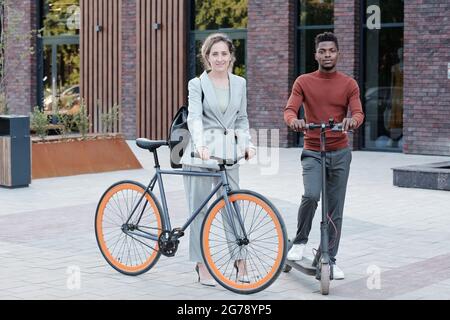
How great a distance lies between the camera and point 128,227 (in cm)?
730

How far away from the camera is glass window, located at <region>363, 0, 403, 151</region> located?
62.0 feet

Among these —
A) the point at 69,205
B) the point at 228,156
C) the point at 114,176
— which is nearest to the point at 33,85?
the point at 114,176

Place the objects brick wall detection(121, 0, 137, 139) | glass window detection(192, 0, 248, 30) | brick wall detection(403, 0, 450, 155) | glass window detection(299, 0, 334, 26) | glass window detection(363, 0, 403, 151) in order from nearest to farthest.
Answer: brick wall detection(403, 0, 450, 155)
glass window detection(363, 0, 403, 151)
glass window detection(299, 0, 334, 26)
glass window detection(192, 0, 248, 30)
brick wall detection(121, 0, 137, 139)

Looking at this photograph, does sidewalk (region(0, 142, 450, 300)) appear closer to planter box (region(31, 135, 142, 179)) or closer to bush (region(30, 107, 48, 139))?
planter box (region(31, 135, 142, 179))

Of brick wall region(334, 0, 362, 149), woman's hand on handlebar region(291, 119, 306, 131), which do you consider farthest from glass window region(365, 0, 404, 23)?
woman's hand on handlebar region(291, 119, 306, 131)

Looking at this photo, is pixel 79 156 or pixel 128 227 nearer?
pixel 128 227

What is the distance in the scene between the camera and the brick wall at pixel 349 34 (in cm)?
1903

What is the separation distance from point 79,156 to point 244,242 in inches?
337

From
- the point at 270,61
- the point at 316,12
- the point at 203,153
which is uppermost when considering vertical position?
the point at 316,12

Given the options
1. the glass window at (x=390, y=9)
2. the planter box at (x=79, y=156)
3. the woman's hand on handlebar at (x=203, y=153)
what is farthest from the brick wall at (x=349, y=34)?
the woman's hand on handlebar at (x=203, y=153)

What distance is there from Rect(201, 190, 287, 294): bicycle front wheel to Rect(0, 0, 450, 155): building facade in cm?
1183

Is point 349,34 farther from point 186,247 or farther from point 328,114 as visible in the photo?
point 328,114

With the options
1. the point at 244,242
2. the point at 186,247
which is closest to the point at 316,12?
the point at 186,247

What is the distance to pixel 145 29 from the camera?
71.9ft
